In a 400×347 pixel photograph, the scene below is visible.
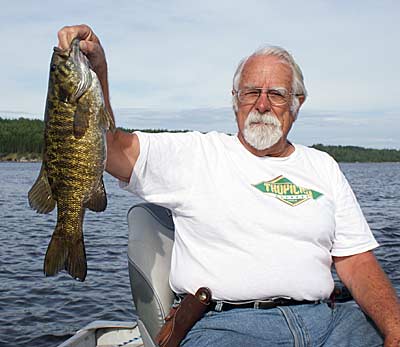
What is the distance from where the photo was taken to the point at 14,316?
841cm

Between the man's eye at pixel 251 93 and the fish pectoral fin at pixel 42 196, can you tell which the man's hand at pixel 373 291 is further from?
the fish pectoral fin at pixel 42 196

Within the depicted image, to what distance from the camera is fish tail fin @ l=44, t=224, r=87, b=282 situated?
9.62ft

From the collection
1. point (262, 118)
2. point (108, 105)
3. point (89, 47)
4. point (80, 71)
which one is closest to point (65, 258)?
point (108, 105)

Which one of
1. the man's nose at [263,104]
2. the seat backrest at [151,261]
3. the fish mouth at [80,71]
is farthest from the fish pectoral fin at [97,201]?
the man's nose at [263,104]

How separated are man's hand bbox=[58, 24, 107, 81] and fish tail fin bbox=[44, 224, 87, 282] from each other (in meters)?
0.81

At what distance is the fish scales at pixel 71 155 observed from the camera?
2.71 metres

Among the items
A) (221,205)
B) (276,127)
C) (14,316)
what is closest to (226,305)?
(221,205)

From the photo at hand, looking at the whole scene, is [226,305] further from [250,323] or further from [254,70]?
[254,70]

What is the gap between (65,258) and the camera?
9.64 feet

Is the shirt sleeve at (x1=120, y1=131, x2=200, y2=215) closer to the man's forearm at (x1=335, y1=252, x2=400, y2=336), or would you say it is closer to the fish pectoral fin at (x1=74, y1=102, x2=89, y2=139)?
the fish pectoral fin at (x1=74, y1=102, x2=89, y2=139)

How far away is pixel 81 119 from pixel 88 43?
1.22 ft

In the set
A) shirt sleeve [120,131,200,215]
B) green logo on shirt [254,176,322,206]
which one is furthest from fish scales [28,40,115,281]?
green logo on shirt [254,176,322,206]

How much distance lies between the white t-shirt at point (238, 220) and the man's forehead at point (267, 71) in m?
0.47

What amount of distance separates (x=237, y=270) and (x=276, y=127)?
3.06 feet
